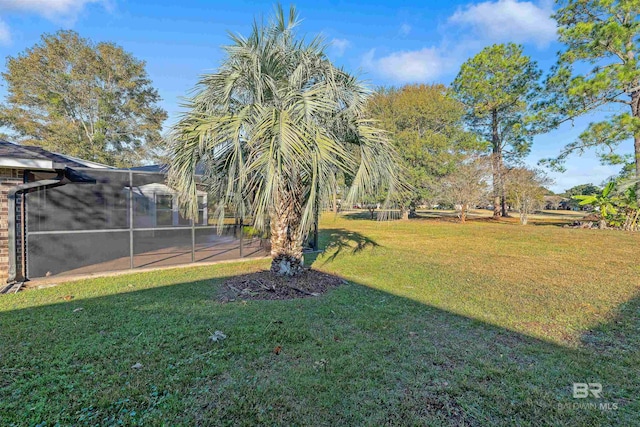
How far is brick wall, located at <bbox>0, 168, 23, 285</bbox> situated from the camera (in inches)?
204

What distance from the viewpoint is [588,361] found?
2775mm

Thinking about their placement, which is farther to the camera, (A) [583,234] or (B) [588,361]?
(A) [583,234]

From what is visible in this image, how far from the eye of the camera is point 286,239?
545 centimetres

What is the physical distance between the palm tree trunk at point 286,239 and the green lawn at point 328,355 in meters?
1.09

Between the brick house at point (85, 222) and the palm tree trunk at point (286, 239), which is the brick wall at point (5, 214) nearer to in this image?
the brick house at point (85, 222)

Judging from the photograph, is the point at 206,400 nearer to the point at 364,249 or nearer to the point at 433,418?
the point at 433,418

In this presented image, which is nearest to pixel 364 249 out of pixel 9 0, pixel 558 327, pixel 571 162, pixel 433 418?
pixel 558 327

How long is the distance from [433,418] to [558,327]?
8.63 feet

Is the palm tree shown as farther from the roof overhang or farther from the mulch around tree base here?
the roof overhang

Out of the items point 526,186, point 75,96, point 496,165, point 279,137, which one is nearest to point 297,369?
point 279,137

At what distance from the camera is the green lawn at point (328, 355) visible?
2.07m

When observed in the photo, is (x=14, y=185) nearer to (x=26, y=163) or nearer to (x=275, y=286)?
(x=26, y=163)

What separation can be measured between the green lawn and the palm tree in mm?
1632

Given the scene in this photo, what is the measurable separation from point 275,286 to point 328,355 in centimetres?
242
